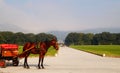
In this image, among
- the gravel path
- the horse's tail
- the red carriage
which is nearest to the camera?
the gravel path

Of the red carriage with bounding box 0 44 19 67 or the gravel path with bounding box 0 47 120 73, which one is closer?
the gravel path with bounding box 0 47 120 73

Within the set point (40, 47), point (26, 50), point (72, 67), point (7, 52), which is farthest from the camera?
point (72, 67)

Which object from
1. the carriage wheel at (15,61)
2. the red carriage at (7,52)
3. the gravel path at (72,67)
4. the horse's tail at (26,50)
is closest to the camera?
the gravel path at (72,67)

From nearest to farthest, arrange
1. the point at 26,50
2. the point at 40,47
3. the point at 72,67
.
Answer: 1. the point at 40,47
2. the point at 26,50
3. the point at 72,67

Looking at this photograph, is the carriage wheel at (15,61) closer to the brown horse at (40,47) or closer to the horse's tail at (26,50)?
the horse's tail at (26,50)

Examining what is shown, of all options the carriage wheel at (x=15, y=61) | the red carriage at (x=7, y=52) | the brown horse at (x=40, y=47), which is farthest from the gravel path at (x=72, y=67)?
the brown horse at (x=40, y=47)

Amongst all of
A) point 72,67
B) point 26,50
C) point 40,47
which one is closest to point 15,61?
Result: point 26,50

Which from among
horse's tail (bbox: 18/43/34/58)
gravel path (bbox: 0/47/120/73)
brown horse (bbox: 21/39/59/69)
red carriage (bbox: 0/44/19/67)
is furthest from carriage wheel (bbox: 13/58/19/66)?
brown horse (bbox: 21/39/59/69)

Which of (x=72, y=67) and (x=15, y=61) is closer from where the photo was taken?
(x=72, y=67)

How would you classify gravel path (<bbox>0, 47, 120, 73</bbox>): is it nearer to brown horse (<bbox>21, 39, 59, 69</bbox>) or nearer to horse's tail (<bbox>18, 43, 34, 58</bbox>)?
horse's tail (<bbox>18, 43, 34, 58</bbox>)

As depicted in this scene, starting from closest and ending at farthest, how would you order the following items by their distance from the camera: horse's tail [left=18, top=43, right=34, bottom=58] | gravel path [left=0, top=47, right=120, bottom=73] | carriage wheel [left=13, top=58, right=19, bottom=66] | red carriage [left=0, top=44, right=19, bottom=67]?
1. gravel path [left=0, top=47, right=120, bottom=73]
2. red carriage [left=0, top=44, right=19, bottom=67]
3. horse's tail [left=18, top=43, right=34, bottom=58]
4. carriage wheel [left=13, top=58, right=19, bottom=66]

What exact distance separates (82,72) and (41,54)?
432cm

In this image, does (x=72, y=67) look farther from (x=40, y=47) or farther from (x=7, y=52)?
(x=7, y=52)

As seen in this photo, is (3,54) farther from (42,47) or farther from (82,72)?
(82,72)
